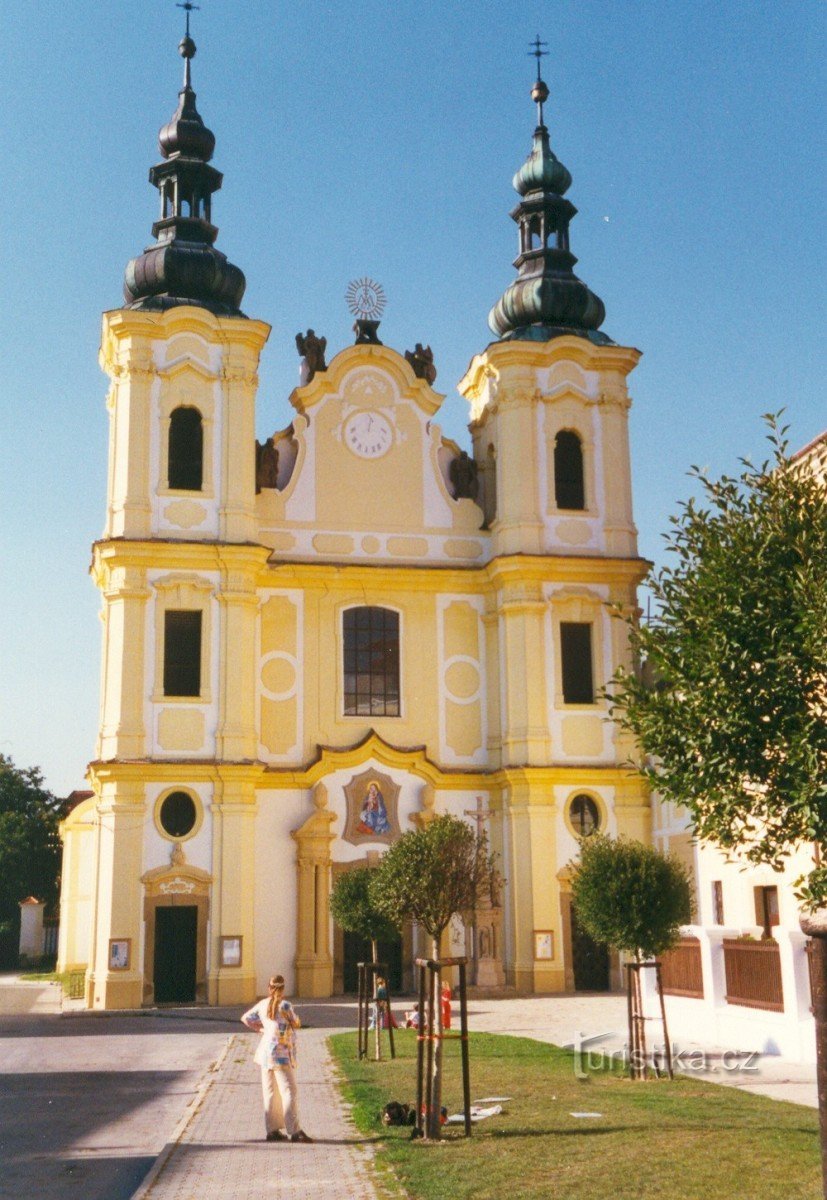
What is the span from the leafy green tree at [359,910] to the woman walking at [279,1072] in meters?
12.4

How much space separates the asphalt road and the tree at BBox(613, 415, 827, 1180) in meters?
6.35

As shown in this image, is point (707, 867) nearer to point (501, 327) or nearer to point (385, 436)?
point (385, 436)

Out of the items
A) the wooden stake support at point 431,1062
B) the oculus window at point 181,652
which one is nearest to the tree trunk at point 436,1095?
the wooden stake support at point 431,1062

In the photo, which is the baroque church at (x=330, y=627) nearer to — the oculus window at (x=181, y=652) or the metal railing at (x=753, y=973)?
the oculus window at (x=181, y=652)

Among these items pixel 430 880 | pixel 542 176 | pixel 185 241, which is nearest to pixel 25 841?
pixel 185 241

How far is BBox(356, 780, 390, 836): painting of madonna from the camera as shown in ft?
112

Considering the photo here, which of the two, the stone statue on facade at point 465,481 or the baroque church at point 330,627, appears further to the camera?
the stone statue on facade at point 465,481

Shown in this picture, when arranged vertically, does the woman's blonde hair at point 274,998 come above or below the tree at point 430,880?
below

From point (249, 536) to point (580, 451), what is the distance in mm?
8948

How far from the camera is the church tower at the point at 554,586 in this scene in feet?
112

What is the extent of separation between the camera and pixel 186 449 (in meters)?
35.1

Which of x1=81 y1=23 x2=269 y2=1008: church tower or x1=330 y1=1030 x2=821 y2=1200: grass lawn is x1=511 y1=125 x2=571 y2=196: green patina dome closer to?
x1=81 y1=23 x2=269 y2=1008: church tower

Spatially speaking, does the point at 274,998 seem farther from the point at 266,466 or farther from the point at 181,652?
the point at 266,466

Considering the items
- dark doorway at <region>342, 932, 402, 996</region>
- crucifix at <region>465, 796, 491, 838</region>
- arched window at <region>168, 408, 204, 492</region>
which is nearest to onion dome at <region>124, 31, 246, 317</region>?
arched window at <region>168, 408, 204, 492</region>
